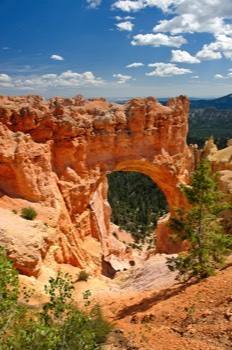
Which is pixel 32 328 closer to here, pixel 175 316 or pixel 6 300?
pixel 6 300

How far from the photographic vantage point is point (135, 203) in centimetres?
7294

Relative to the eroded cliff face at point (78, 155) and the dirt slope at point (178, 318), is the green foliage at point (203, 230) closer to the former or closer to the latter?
the dirt slope at point (178, 318)

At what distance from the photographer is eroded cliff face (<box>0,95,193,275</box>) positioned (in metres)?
21.8

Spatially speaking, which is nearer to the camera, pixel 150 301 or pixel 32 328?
pixel 32 328

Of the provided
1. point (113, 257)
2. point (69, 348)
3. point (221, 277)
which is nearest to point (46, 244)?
point (221, 277)

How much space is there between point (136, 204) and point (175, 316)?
60727 millimetres

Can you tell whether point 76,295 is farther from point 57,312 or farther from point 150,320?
point 57,312

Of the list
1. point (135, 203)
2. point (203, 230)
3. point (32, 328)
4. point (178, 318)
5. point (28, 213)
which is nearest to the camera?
point (32, 328)

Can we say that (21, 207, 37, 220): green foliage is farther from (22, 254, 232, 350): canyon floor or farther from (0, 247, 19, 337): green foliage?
(0, 247, 19, 337): green foliage

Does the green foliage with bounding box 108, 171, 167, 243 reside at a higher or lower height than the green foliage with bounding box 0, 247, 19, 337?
lower

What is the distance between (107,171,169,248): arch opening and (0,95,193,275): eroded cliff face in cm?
2432

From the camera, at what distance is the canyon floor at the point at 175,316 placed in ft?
34.1

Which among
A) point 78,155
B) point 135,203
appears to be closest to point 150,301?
point 78,155

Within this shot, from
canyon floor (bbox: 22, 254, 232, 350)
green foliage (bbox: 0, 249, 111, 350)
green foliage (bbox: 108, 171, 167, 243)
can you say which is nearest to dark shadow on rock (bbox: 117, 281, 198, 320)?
canyon floor (bbox: 22, 254, 232, 350)
